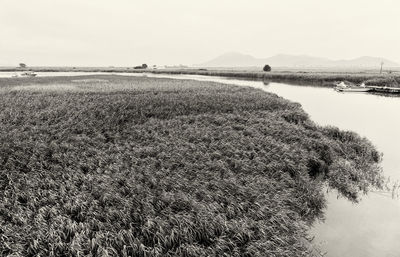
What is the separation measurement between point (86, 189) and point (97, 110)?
12195mm

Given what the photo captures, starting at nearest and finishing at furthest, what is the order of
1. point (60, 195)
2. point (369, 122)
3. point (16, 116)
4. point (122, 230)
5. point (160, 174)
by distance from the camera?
point (122, 230) → point (60, 195) → point (160, 174) → point (16, 116) → point (369, 122)

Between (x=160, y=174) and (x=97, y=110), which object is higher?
(x=97, y=110)

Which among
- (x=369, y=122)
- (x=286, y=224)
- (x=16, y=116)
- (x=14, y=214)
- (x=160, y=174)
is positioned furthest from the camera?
(x=369, y=122)

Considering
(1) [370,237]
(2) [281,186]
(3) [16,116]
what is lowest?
(1) [370,237]

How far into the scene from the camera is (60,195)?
11633 mm

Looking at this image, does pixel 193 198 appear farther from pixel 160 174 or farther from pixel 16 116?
pixel 16 116

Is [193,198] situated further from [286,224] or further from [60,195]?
[60,195]

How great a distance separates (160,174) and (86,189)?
3400mm

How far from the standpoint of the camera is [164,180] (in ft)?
42.4

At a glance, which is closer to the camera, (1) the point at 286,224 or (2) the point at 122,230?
(2) the point at 122,230

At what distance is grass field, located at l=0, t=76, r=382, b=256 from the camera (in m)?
9.33

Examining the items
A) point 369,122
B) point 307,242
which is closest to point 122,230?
point 307,242

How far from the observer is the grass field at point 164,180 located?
9.33m

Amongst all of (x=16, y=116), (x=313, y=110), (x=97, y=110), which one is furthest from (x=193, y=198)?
(x=313, y=110)
